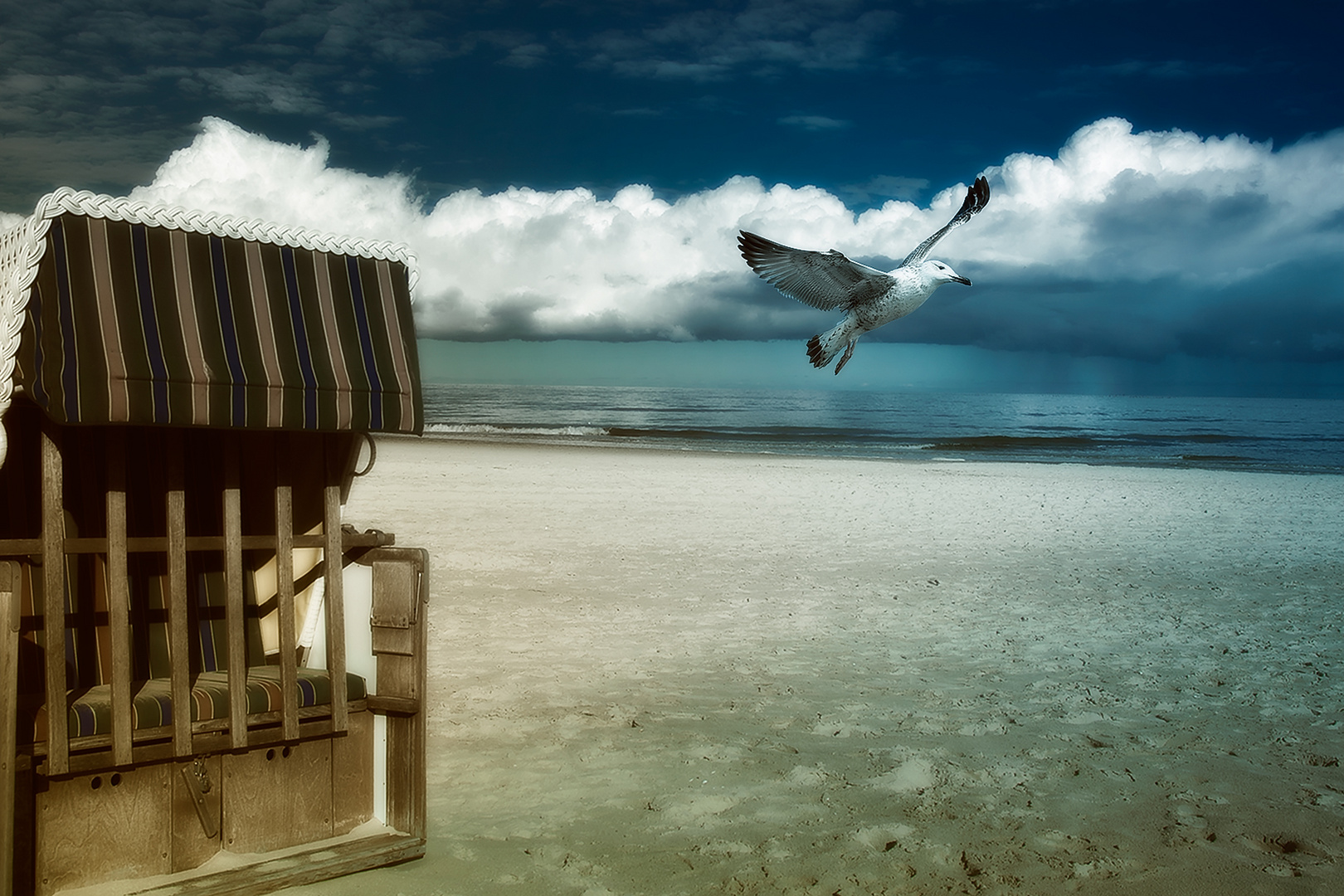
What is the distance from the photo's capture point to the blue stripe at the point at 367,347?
328 centimetres

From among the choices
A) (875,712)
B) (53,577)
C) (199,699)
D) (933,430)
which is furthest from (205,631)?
(933,430)

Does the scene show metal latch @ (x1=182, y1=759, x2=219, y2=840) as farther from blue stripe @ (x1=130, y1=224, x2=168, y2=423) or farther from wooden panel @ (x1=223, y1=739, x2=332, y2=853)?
blue stripe @ (x1=130, y1=224, x2=168, y2=423)

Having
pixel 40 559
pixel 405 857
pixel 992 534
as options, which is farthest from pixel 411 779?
pixel 992 534

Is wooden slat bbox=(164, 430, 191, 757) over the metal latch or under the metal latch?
over

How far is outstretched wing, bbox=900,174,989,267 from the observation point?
344cm

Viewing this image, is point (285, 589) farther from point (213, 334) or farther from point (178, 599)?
point (213, 334)

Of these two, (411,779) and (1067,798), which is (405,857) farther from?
(1067,798)

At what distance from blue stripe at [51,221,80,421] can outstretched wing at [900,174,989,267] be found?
8.22ft

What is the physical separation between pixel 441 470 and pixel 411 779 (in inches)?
613

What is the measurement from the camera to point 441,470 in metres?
18.8

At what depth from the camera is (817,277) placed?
12.7 ft

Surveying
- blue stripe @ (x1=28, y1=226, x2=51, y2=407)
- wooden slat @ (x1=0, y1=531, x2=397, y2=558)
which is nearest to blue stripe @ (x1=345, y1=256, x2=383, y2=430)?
wooden slat @ (x1=0, y1=531, x2=397, y2=558)

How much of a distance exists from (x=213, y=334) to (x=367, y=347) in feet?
1.55

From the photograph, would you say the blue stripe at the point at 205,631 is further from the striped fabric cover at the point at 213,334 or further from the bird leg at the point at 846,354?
the bird leg at the point at 846,354
